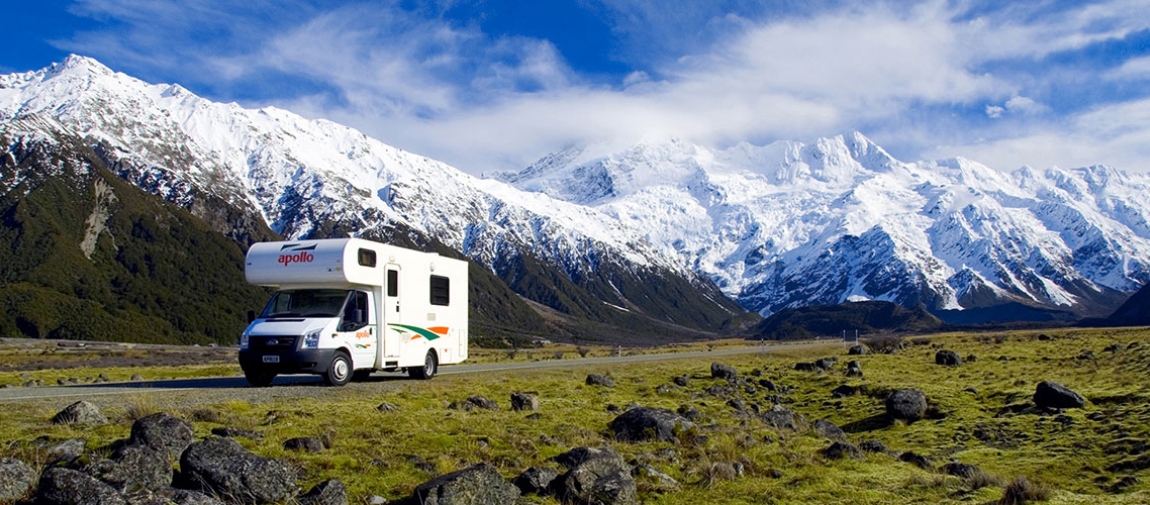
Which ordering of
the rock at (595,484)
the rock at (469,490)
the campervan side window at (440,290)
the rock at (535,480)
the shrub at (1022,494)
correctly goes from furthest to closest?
the campervan side window at (440,290)
the shrub at (1022,494)
the rock at (535,480)
the rock at (595,484)
the rock at (469,490)

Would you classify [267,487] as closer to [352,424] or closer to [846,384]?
[352,424]

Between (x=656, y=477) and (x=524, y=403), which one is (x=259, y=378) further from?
(x=656, y=477)

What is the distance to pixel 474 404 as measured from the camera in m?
19.5

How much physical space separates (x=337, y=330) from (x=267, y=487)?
13.0 metres

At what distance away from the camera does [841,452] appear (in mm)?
15102

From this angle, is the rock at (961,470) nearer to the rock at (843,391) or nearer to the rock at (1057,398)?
the rock at (1057,398)

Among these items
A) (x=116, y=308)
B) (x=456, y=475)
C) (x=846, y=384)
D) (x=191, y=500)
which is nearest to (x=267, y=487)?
(x=191, y=500)

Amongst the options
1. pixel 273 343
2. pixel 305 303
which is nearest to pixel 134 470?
pixel 273 343

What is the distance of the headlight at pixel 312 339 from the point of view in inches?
898

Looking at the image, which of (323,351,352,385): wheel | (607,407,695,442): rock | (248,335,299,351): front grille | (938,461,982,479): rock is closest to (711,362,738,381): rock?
(323,351,352,385): wheel

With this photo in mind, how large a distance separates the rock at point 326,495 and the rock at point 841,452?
8.46 meters

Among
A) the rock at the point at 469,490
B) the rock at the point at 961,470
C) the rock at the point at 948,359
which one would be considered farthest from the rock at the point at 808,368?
the rock at the point at 469,490

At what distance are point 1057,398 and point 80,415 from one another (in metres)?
21.5

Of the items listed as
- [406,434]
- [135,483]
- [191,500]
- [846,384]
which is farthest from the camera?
[846,384]
